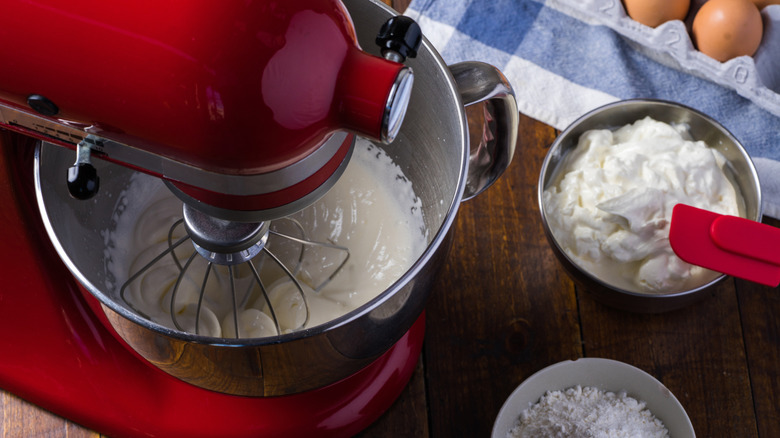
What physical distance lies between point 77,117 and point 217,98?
0.09m

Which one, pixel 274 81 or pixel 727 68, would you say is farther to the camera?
pixel 727 68

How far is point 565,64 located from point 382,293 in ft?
1.80

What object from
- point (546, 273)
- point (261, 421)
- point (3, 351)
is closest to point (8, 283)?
point (3, 351)

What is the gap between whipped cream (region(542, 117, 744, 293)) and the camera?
0.78 m

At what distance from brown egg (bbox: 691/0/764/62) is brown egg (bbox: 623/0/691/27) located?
0.08 feet

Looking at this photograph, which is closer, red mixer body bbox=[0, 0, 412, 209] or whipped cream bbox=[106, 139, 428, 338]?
red mixer body bbox=[0, 0, 412, 209]

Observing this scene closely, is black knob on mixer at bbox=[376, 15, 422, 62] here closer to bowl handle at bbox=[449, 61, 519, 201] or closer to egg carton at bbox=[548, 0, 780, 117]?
bowl handle at bbox=[449, 61, 519, 201]

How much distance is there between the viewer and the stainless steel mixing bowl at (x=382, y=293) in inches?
20.9

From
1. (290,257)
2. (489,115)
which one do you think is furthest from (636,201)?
(290,257)

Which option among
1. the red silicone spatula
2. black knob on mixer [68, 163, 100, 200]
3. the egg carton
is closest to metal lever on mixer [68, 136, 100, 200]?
black knob on mixer [68, 163, 100, 200]

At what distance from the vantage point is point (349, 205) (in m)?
0.78

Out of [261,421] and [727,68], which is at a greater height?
Answer: [727,68]

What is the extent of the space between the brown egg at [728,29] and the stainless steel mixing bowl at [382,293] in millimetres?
396

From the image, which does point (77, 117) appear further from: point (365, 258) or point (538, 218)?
point (538, 218)
